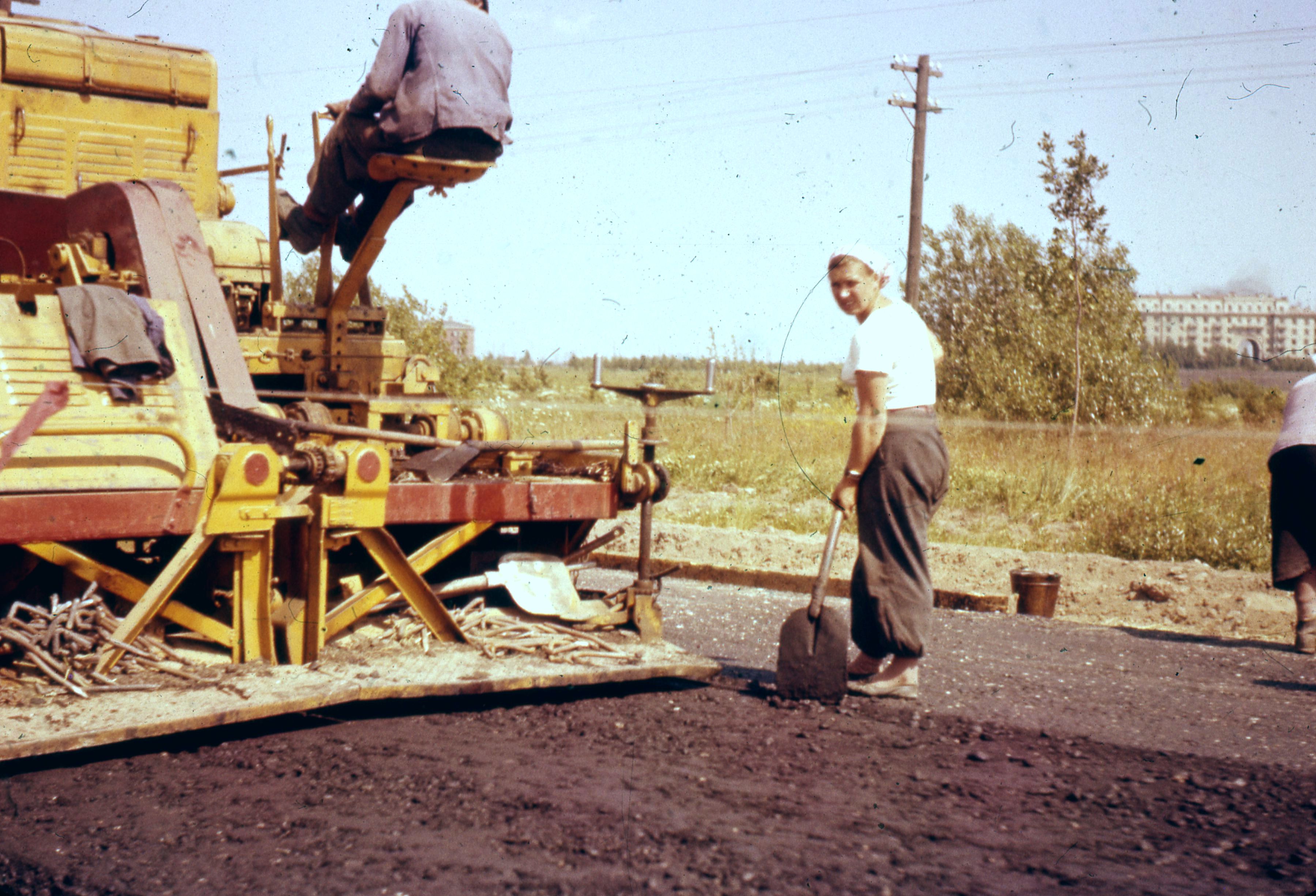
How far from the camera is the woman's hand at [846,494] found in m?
4.85

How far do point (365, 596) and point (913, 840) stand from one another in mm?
2259

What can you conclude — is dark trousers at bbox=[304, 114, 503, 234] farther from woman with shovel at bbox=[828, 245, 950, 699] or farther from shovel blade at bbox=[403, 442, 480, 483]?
woman with shovel at bbox=[828, 245, 950, 699]

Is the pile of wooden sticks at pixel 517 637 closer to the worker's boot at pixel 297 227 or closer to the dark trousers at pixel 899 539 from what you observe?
the dark trousers at pixel 899 539

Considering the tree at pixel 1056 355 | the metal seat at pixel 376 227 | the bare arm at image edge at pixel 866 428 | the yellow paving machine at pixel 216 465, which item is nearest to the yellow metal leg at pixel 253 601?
the yellow paving machine at pixel 216 465

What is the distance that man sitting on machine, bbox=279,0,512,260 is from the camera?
511 centimetres

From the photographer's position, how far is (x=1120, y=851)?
322 centimetres

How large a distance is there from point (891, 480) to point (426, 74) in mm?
2418

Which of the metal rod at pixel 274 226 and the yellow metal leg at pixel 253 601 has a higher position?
the metal rod at pixel 274 226

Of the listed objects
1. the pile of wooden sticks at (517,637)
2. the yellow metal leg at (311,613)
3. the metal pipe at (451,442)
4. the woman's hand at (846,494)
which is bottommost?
the pile of wooden sticks at (517,637)

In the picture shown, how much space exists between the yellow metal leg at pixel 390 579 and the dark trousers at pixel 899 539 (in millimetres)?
1474

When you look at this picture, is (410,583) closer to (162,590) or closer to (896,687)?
(162,590)

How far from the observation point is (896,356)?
4.84 m

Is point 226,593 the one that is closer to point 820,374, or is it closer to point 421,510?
point 421,510

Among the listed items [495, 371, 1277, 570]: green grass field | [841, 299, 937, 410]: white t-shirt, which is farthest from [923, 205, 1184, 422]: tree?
[841, 299, 937, 410]: white t-shirt
